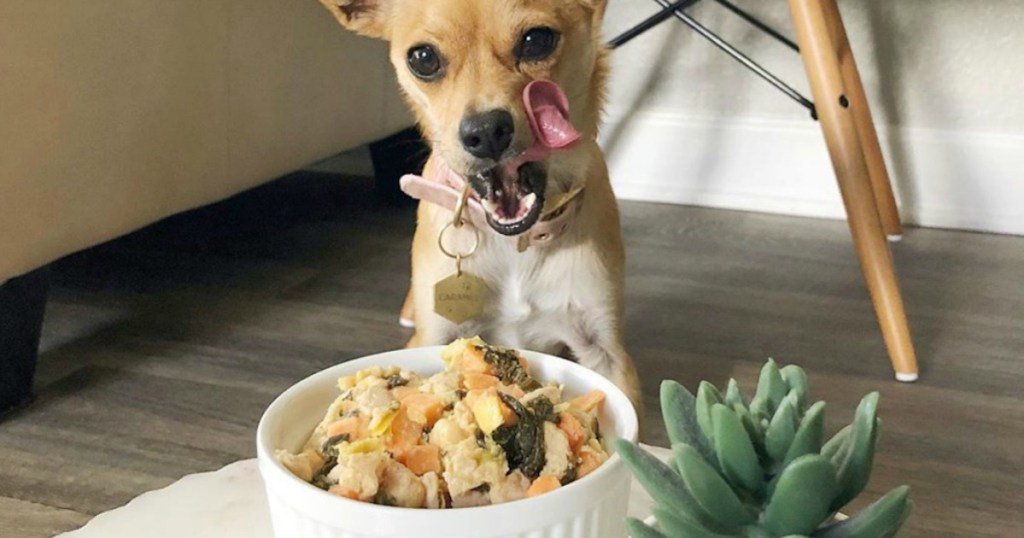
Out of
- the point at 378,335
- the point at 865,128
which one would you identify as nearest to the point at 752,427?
the point at 378,335

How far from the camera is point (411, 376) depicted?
2.14 feet

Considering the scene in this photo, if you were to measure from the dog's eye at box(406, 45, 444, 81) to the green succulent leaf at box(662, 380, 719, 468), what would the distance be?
67 centimetres

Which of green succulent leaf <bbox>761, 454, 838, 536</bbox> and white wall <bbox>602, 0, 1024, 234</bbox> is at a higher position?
green succulent leaf <bbox>761, 454, 838, 536</bbox>

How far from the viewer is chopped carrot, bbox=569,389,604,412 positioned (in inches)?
24.4

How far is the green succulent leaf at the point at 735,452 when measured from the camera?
14.1 inches

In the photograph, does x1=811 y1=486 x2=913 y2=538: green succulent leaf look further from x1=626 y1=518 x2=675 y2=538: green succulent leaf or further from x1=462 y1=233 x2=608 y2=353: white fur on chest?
x1=462 y1=233 x2=608 y2=353: white fur on chest

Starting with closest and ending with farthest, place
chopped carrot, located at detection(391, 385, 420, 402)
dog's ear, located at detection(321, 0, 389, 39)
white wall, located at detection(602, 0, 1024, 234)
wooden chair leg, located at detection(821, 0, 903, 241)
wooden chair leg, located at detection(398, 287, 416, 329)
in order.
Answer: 1. chopped carrot, located at detection(391, 385, 420, 402)
2. dog's ear, located at detection(321, 0, 389, 39)
3. wooden chair leg, located at detection(398, 287, 416, 329)
4. wooden chair leg, located at detection(821, 0, 903, 241)
5. white wall, located at detection(602, 0, 1024, 234)

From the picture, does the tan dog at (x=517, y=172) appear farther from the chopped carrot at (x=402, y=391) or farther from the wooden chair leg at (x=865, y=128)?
the wooden chair leg at (x=865, y=128)

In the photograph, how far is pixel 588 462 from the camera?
567mm

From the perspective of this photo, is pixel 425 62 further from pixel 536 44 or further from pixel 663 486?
pixel 663 486

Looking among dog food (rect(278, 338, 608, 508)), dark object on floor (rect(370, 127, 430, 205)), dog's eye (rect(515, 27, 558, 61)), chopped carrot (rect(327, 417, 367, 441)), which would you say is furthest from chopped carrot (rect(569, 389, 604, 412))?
dark object on floor (rect(370, 127, 430, 205))

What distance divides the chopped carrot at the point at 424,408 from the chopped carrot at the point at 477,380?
0.03 meters

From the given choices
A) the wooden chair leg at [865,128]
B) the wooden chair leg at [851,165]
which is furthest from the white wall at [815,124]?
the wooden chair leg at [851,165]

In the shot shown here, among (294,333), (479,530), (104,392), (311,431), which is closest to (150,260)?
(294,333)
